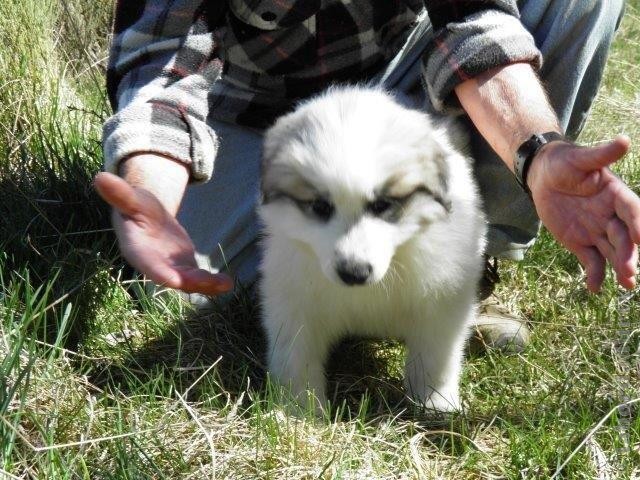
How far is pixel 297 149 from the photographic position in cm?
239

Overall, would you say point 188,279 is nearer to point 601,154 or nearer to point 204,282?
point 204,282

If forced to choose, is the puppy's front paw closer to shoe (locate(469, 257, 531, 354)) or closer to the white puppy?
the white puppy

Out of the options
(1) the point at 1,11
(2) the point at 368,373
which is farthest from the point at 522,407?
(1) the point at 1,11

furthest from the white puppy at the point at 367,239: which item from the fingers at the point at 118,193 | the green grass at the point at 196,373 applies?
the fingers at the point at 118,193

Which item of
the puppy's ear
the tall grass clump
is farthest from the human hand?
the tall grass clump

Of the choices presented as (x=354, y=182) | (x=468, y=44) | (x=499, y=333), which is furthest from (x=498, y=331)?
(x=354, y=182)

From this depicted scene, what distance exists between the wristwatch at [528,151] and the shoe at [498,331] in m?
0.69

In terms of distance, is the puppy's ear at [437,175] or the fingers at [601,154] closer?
the fingers at [601,154]

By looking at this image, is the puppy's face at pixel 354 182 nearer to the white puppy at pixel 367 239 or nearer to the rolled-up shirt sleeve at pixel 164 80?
the white puppy at pixel 367 239

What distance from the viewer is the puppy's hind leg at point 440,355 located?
274cm

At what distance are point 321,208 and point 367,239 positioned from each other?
0.50ft

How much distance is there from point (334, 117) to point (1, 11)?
220 cm

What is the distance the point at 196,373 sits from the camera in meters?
2.82

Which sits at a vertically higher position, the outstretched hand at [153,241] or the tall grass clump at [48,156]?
the outstretched hand at [153,241]
